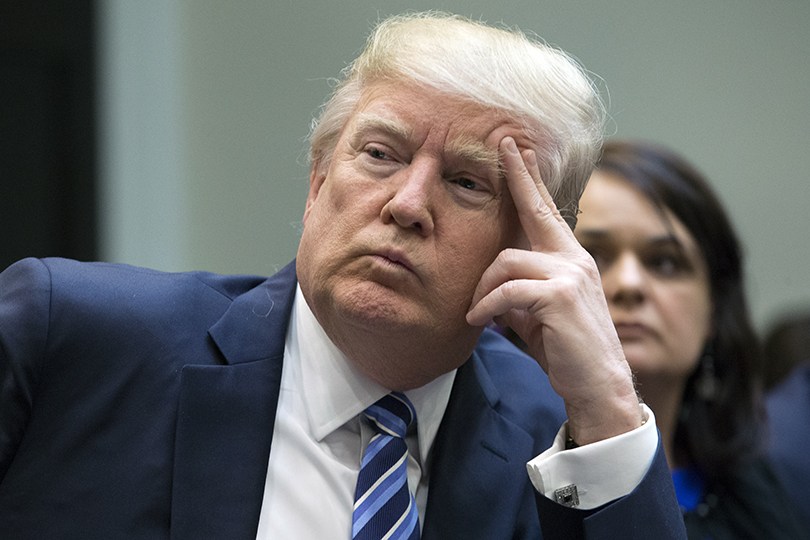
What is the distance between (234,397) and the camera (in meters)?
1.79

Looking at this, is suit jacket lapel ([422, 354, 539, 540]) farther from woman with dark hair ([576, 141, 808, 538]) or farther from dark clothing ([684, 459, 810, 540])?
dark clothing ([684, 459, 810, 540])

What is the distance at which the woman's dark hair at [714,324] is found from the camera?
292 cm

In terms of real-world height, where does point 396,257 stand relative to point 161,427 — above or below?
above

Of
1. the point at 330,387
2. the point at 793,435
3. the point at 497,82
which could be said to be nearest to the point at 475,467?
the point at 330,387

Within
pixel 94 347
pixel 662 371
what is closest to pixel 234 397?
pixel 94 347

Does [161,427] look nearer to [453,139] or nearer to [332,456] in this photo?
[332,456]

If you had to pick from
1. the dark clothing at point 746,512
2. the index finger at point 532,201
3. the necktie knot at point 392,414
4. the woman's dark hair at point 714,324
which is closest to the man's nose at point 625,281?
the woman's dark hair at point 714,324

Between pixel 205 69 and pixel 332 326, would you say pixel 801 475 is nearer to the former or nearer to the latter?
pixel 332 326

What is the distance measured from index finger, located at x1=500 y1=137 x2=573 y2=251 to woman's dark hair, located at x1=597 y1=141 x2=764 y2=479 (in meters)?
1.05

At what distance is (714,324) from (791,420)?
24.4 inches

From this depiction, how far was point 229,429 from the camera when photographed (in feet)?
5.82

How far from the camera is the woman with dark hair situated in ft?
9.23

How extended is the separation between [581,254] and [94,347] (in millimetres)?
816

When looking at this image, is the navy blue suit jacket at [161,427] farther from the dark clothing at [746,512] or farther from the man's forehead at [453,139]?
the dark clothing at [746,512]
